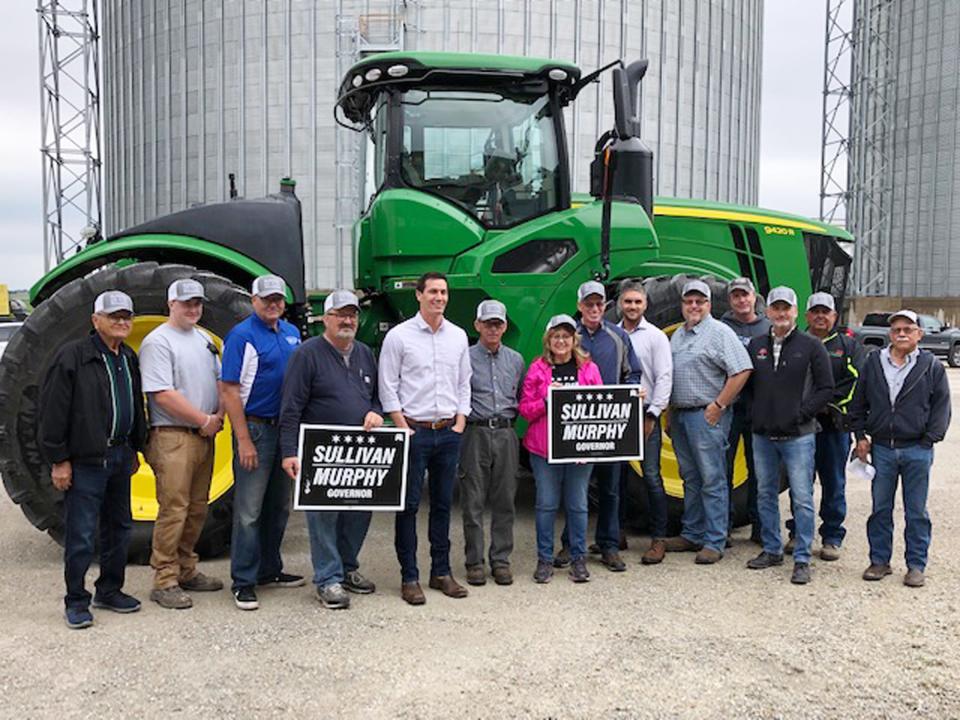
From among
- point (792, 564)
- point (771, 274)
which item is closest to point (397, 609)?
point (792, 564)

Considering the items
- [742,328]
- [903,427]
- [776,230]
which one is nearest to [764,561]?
[903,427]

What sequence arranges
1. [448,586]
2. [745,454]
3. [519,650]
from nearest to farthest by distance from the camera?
[519,650] → [448,586] → [745,454]

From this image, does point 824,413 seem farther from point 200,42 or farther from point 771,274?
point 200,42

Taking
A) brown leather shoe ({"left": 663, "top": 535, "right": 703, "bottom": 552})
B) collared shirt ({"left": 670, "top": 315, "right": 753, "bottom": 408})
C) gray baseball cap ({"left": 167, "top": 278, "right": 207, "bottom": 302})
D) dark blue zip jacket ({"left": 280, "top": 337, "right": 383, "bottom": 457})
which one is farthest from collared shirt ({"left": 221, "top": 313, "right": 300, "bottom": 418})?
brown leather shoe ({"left": 663, "top": 535, "right": 703, "bottom": 552})

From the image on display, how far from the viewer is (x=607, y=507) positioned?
559 centimetres

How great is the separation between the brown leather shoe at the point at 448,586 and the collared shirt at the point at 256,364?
1.38 metres

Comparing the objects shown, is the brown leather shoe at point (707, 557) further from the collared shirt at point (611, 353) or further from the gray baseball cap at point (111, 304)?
the gray baseball cap at point (111, 304)

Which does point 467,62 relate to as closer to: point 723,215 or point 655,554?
point 723,215

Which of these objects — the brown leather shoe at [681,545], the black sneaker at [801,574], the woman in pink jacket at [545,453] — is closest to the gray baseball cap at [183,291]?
the woman in pink jacket at [545,453]

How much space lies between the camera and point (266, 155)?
68.1 ft

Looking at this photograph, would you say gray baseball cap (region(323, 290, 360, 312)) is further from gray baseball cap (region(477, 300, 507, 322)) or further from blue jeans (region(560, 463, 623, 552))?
blue jeans (region(560, 463, 623, 552))

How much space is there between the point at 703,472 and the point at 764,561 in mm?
709

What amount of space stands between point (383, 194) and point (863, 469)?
3769mm

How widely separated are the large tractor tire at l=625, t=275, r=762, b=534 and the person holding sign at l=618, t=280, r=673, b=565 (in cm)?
33
